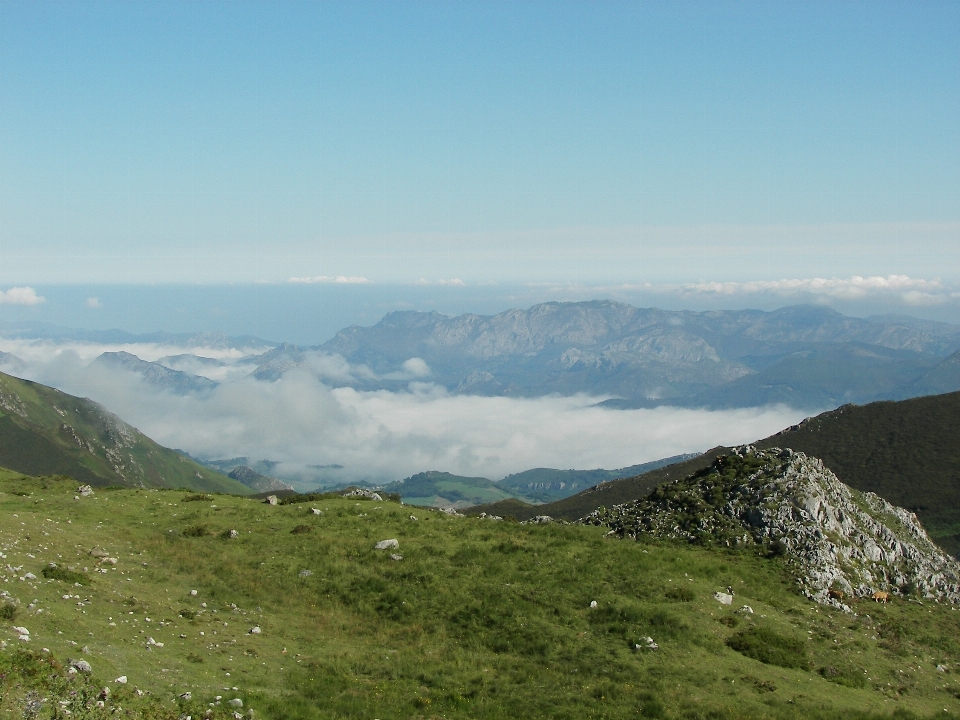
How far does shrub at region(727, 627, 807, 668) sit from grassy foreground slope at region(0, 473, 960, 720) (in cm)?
8

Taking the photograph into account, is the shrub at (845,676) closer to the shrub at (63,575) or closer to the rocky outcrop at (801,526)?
the rocky outcrop at (801,526)

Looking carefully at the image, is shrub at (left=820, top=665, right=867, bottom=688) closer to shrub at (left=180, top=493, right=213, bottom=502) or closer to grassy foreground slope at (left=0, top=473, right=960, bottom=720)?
grassy foreground slope at (left=0, top=473, right=960, bottom=720)

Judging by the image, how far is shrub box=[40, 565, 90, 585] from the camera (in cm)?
2441

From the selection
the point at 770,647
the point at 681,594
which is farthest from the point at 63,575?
the point at 770,647

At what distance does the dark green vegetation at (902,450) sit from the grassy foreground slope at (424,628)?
377 ft

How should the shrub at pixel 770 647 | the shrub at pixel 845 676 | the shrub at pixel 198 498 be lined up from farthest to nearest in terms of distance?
the shrub at pixel 198 498
the shrub at pixel 770 647
the shrub at pixel 845 676

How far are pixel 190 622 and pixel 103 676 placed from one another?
24.9 feet

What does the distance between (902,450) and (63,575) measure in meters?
182

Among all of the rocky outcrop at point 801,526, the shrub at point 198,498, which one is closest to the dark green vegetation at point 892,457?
the rocky outcrop at point 801,526

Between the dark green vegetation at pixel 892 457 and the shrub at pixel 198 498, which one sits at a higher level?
the shrub at pixel 198 498

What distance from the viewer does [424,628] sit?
25812 millimetres

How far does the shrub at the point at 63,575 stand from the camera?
80.1 feet

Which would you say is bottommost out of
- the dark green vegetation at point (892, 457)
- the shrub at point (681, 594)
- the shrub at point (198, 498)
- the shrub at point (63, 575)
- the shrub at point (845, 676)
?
the dark green vegetation at point (892, 457)

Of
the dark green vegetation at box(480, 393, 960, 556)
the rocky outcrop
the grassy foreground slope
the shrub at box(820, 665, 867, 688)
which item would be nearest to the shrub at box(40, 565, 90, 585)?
the grassy foreground slope
